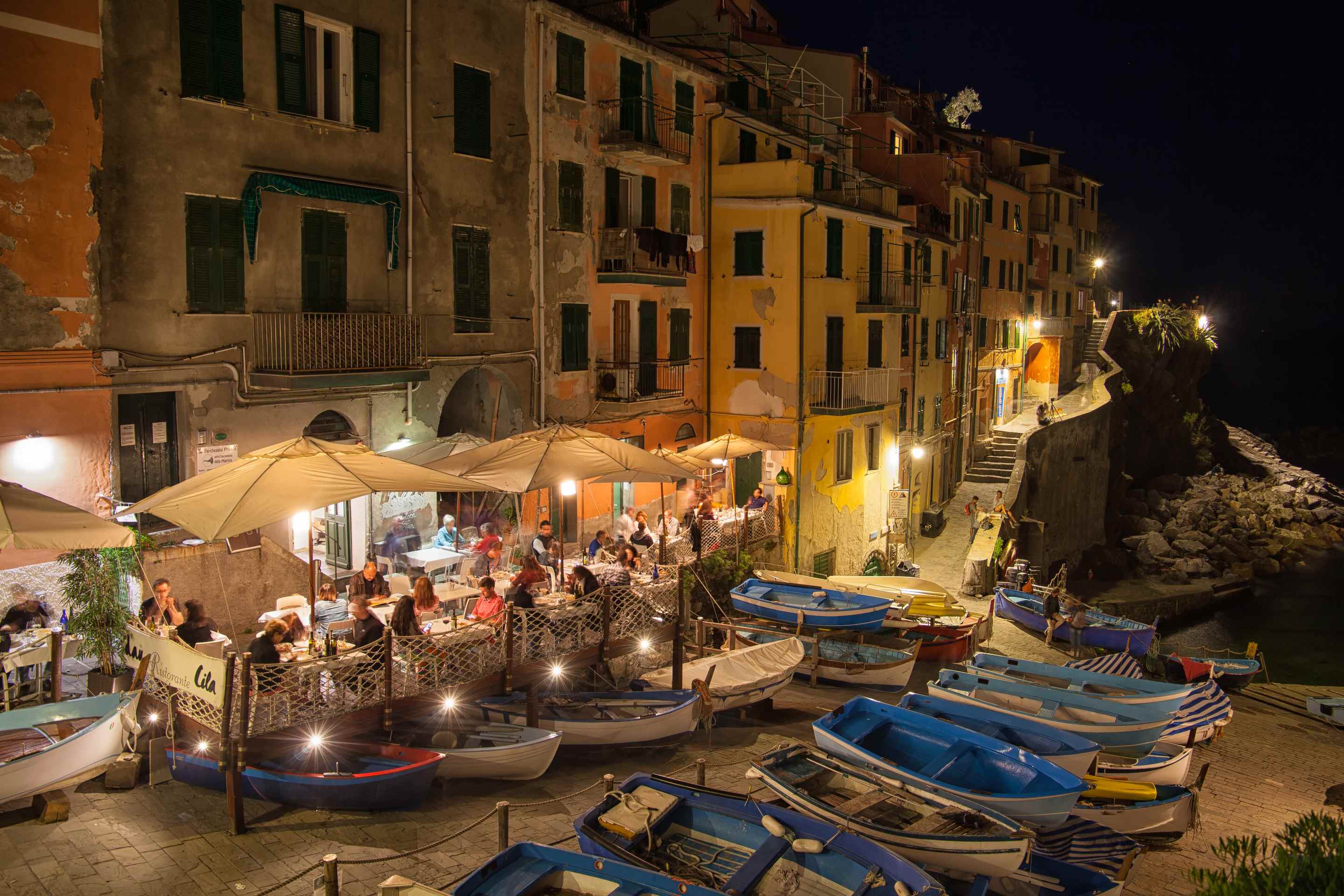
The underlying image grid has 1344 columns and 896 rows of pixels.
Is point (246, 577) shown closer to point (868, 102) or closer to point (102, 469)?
point (102, 469)

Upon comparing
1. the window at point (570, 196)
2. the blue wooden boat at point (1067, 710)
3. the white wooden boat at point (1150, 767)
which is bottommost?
the white wooden boat at point (1150, 767)

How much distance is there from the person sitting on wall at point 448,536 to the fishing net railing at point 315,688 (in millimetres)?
7078

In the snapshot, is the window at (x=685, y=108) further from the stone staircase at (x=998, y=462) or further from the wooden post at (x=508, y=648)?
the stone staircase at (x=998, y=462)

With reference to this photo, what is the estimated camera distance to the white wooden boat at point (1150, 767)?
18156 mm

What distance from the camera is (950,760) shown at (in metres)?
15.5

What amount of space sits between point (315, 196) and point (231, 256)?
1.97m

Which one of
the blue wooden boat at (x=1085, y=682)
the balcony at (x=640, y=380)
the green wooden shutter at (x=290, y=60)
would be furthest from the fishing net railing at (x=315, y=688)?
the balcony at (x=640, y=380)

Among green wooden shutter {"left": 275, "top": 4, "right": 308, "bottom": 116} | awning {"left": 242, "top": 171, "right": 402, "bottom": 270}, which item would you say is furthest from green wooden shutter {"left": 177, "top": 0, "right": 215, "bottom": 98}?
green wooden shutter {"left": 275, "top": 4, "right": 308, "bottom": 116}

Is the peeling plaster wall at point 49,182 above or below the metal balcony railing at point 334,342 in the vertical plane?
above

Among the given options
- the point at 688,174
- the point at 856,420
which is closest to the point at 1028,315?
the point at 856,420

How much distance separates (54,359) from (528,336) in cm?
1048

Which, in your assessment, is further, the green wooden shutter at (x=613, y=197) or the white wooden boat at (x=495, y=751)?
the green wooden shutter at (x=613, y=197)

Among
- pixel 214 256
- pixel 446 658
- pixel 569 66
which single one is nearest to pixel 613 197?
pixel 569 66

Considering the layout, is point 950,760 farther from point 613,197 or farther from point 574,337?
point 613,197
